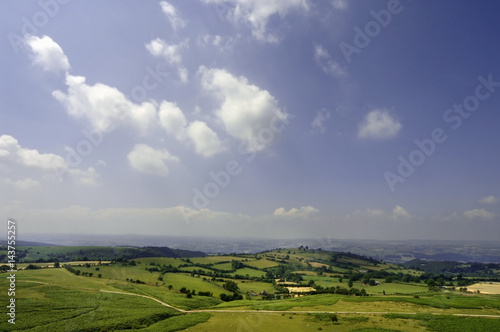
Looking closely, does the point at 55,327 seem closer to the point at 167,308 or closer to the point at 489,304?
the point at 167,308

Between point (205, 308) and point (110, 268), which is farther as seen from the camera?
point (110, 268)

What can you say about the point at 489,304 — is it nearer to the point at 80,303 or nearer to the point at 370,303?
the point at 370,303

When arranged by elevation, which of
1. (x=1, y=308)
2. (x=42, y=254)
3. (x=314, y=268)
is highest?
(x=1, y=308)

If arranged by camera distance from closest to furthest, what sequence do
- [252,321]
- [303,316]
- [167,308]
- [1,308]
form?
1. [1,308]
2. [252,321]
3. [303,316]
4. [167,308]

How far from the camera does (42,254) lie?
647 ft

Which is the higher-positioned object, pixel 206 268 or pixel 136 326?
pixel 136 326

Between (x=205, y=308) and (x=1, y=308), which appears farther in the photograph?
(x=205, y=308)

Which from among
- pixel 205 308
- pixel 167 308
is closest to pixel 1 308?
pixel 167 308

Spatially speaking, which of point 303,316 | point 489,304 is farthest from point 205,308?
point 489,304

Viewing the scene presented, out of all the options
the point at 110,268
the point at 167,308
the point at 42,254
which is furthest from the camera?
the point at 42,254

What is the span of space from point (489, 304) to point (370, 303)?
104ft

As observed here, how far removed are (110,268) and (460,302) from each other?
152 m

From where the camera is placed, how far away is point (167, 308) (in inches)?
2719

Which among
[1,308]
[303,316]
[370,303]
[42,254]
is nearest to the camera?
[1,308]
